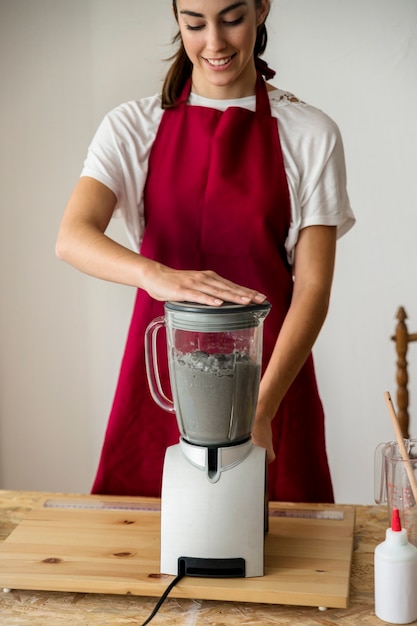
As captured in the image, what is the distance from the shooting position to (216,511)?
1.19 metres

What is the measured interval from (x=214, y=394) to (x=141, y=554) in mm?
272

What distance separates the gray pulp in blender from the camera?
119 centimetres

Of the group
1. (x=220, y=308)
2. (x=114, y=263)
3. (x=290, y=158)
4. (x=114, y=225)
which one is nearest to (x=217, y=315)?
(x=220, y=308)

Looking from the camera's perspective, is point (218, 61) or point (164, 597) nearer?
point (164, 597)

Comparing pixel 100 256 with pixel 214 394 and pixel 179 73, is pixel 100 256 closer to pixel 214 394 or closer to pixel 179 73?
pixel 214 394

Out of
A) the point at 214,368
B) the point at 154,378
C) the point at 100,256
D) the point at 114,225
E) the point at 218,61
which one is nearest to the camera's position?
the point at 214,368

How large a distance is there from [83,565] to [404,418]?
189 centimetres

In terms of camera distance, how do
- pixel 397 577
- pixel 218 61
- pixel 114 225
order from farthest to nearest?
pixel 114 225
pixel 218 61
pixel 397 577

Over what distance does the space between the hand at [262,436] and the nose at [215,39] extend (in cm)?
65

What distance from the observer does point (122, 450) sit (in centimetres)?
170

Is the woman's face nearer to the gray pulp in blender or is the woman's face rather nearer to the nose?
the nose

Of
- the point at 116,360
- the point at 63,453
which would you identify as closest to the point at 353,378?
the point at 116,360

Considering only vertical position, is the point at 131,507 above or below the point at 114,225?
below

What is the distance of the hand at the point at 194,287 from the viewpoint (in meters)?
1.17
